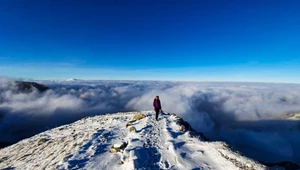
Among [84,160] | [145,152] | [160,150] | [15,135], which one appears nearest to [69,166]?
[84,160]

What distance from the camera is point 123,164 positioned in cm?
1259

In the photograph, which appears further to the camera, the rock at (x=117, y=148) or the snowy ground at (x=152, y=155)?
the rock at (x=117, y=148)

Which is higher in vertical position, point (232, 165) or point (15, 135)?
point (232, 165)

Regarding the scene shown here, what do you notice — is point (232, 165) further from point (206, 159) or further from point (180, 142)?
point (180, 142)

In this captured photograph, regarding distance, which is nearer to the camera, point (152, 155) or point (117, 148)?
point (152, 155)

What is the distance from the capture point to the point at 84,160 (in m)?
13.8

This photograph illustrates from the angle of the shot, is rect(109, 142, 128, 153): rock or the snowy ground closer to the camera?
the snowy ground

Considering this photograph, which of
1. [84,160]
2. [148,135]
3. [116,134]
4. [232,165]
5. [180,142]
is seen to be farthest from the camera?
[116,134]

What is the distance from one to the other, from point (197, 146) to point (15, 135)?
756ft

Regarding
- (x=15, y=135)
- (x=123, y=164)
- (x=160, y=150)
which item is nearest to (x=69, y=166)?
(x=123, y=164)

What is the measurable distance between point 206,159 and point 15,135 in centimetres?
23222

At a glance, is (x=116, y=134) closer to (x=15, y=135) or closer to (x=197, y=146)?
(x=197, y=146)

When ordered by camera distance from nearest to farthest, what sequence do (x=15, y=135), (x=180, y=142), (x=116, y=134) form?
(x=180, y=142)
(x=116, y=134)
(x=15, y=135)

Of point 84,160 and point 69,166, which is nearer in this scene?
point 69,166
